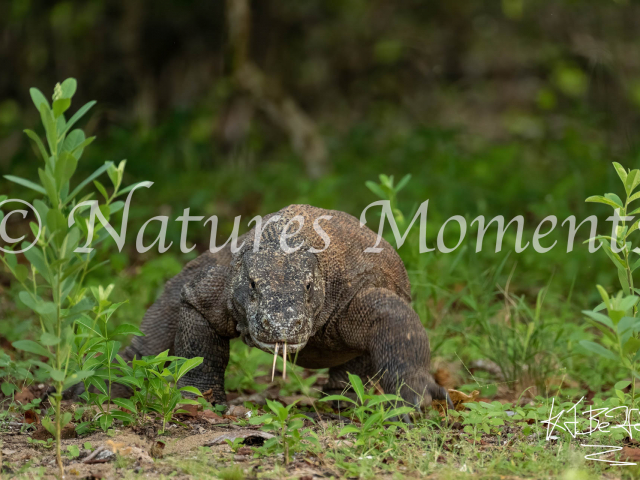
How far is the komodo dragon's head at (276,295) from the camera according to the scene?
3.23 m

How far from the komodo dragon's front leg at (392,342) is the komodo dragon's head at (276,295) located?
0.24 metres

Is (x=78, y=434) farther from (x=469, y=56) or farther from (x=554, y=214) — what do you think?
(x=469, y=56)

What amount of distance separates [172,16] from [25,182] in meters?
9.44

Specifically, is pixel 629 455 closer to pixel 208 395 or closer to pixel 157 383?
pixel 157 383

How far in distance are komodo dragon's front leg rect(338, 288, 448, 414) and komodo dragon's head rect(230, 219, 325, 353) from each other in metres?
0.24

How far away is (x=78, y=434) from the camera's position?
3.11 meters

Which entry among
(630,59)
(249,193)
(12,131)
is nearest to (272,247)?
(249,193)

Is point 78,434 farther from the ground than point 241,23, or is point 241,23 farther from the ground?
point 241,23

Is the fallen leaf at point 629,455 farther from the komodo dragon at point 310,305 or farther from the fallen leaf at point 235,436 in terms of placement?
the fallen leaf at point 235,436

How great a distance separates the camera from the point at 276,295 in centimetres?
A: 331

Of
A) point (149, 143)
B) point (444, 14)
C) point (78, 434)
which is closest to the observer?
point (78, 434)

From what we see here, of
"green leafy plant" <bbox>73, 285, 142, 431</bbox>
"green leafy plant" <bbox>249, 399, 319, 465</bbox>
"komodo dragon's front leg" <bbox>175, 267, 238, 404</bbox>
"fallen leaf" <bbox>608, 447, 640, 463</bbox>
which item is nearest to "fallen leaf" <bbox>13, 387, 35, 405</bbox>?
"komodo dragon's front leg" <bbox>175, 267, 238, 404</bbox>

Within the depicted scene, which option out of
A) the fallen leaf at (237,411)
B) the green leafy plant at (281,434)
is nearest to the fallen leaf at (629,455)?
the green leafy plant at (281,434)
